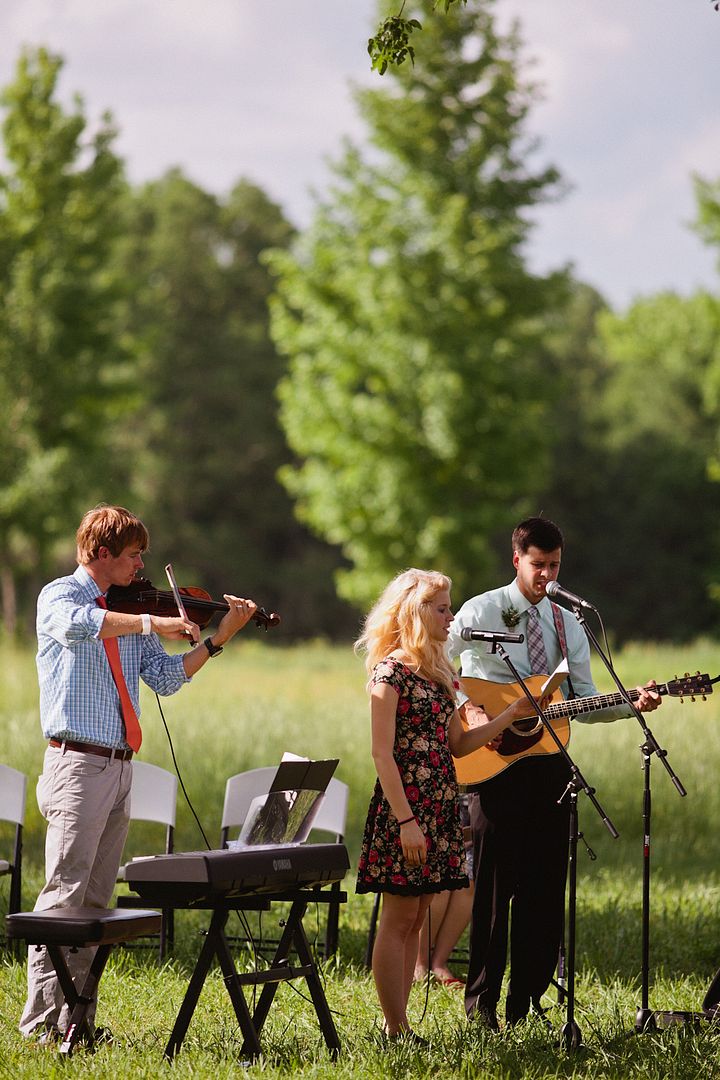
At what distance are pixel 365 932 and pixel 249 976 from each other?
3.10 m

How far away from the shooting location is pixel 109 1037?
A: 528 cm

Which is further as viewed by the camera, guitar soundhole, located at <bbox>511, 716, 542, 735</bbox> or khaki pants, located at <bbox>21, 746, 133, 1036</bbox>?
guitar soundhole, located at <bbox>511, 716, 542, 735</bbox>

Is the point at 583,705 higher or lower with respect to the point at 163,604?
A: lower

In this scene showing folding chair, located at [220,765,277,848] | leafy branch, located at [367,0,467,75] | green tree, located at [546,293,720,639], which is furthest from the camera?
green tree, located at [546,293,720,639]

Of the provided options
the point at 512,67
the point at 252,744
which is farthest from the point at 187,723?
the point at 512,67

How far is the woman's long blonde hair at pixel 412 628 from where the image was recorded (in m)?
5.27

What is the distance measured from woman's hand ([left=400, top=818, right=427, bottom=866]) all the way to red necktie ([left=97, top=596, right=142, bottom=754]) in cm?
112

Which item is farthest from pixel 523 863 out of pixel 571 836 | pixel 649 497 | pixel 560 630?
pixel 649 497

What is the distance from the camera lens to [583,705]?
5516 millimetres

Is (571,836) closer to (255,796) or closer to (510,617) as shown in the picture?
(510,617)

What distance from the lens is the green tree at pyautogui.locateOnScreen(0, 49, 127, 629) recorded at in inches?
942

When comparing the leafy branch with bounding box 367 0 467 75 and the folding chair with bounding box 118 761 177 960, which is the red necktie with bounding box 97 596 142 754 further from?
the leafy branch with bounding box 367 0 467 75

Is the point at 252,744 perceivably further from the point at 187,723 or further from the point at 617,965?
the point at 617,965

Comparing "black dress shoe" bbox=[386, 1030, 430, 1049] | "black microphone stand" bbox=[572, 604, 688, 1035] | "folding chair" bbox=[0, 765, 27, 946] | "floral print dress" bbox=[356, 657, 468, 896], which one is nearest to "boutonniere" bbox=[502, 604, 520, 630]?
"black microphone stand" bbox=[572, 604, 688, 1035]
